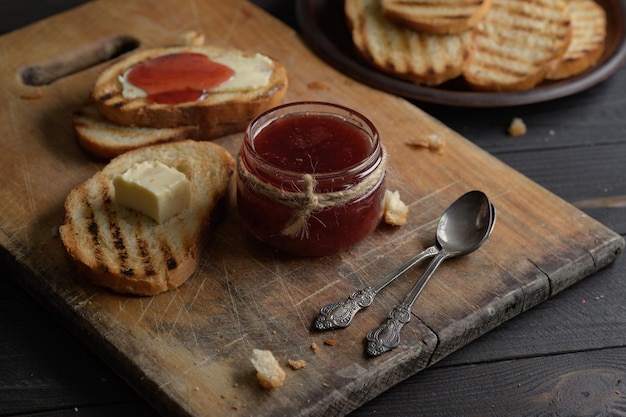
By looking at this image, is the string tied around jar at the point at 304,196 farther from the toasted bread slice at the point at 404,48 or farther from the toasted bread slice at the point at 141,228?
the toasted bread slice at the point at 404,48

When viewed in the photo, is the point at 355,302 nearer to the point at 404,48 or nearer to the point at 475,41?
the point at 404,48

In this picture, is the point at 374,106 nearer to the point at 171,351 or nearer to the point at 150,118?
the point at 150,118

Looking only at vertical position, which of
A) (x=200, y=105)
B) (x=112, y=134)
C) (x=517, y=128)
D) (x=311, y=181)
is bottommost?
(x=517, y=128)

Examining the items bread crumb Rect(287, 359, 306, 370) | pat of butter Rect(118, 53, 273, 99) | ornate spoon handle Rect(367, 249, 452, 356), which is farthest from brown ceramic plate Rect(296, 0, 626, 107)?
bread crumb Rect(287, 359, 306, 370)

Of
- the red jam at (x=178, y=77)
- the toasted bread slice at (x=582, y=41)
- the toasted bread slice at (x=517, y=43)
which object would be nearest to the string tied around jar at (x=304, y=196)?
the red jam at (x=178, y=77)

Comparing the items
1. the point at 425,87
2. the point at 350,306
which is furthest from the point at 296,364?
the point at 425,87

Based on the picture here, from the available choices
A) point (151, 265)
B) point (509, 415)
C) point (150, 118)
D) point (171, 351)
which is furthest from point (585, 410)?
point (150, 118)
